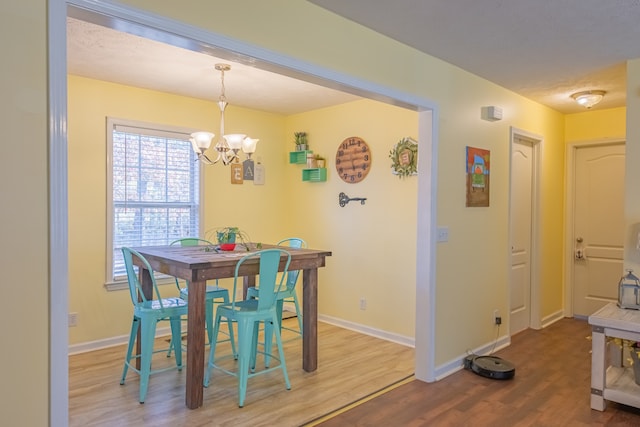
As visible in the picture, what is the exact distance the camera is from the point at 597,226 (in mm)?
5051

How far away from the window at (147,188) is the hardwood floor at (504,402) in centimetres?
268

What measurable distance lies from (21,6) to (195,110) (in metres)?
3.20

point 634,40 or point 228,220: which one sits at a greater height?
point 634,40

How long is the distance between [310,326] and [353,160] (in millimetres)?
2001

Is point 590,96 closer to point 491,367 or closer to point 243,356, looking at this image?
point 491,367

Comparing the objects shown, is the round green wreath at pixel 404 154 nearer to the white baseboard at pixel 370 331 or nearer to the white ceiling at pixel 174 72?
the white ceiling at pixel 174 72

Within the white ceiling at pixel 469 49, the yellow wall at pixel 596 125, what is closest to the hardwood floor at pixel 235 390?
the white ceiling at pixel 469 49

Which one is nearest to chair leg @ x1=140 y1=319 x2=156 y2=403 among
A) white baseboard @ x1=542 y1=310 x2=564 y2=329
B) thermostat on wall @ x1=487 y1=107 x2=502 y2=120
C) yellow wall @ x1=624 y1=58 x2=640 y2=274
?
thermostat on wall @ x1=487 y1=107 x2=502 y2=120

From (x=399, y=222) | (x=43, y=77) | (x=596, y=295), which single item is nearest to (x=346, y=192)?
(x=399, y=222)

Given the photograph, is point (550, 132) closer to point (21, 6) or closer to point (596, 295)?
point (596, 295)

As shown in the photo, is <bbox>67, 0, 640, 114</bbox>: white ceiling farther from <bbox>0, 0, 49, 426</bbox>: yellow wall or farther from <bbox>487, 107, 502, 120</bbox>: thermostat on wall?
<bbox>0, 0, 49, 426</bbox>: yellow wall

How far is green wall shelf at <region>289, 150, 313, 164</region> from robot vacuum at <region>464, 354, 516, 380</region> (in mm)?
2846

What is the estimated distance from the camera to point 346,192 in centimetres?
488

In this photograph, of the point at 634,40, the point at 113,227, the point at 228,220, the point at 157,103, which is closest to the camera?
the point at 634,40
